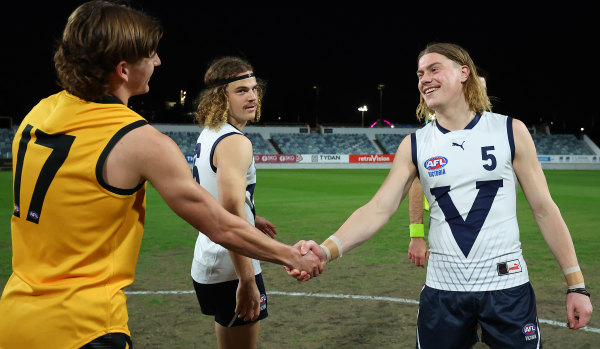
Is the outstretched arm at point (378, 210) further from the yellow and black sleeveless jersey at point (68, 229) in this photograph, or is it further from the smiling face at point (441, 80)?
the yellow and black sleeveless jersey at point (68, 229)

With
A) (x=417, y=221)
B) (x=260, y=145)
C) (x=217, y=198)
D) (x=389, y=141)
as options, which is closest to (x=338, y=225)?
(x=417, y=221)

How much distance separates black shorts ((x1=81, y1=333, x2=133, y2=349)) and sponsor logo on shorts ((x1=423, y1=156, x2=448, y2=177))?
6.16 feet

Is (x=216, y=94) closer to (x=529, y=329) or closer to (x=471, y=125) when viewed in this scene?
(x=471, y=125)

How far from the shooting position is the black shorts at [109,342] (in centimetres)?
208

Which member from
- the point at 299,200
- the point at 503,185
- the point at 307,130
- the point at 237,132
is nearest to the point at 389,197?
the point at 503,185

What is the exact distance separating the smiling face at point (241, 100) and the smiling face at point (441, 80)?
1205 millimetres

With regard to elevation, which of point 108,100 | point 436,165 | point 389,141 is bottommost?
point 389,141

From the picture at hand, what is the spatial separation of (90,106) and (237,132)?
1.49 m

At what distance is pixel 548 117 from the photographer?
240 feet

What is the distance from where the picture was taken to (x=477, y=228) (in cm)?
298

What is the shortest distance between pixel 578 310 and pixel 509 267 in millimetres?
465

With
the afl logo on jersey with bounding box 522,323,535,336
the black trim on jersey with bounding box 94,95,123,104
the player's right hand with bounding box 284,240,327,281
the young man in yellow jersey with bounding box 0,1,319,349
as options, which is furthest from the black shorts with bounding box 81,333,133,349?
the afl logo on jersey with bounding box 522,323,535,336

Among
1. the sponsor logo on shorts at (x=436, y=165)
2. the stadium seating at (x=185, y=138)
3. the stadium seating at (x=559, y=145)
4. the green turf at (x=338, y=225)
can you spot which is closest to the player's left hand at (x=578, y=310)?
the sponsor logo on shorts at (x=436, y=165)

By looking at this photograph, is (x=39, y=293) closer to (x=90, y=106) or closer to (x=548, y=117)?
(x=90, y=106)
